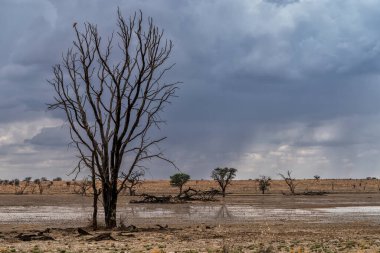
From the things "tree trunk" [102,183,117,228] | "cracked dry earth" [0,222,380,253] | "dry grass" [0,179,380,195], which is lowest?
"cracked dry earth" [0,222,380,253]

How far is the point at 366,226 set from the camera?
2622cm

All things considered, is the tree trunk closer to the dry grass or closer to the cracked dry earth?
the cracked dry earth

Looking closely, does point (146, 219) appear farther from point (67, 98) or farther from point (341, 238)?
point (341, 238)

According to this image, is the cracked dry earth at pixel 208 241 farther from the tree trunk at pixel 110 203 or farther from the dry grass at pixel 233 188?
the dry grass at pixel 233 188

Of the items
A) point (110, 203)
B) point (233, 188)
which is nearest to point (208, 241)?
point (110, 203)

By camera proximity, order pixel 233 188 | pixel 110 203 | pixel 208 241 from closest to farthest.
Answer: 1. pixel 208 241
2. pixel 110 203
3. pixel 233 188

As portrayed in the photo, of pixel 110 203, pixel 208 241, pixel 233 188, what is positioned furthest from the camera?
pixel 233 188

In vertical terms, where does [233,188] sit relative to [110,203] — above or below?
above

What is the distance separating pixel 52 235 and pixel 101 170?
4.06m

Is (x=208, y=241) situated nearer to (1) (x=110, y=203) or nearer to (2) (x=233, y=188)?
(1) (x=110, y=203)

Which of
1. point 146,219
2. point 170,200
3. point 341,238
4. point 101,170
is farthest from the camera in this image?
point 170,200

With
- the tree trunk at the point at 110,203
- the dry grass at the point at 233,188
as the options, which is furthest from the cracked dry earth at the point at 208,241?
the dry grass at the point at 233,188

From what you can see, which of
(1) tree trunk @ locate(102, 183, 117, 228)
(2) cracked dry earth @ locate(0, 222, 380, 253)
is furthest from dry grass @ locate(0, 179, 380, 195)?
(2) cracked dry earth @ locate(0, 222, 380, 253)

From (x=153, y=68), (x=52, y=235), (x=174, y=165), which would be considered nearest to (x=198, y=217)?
(x=174, y=165)
